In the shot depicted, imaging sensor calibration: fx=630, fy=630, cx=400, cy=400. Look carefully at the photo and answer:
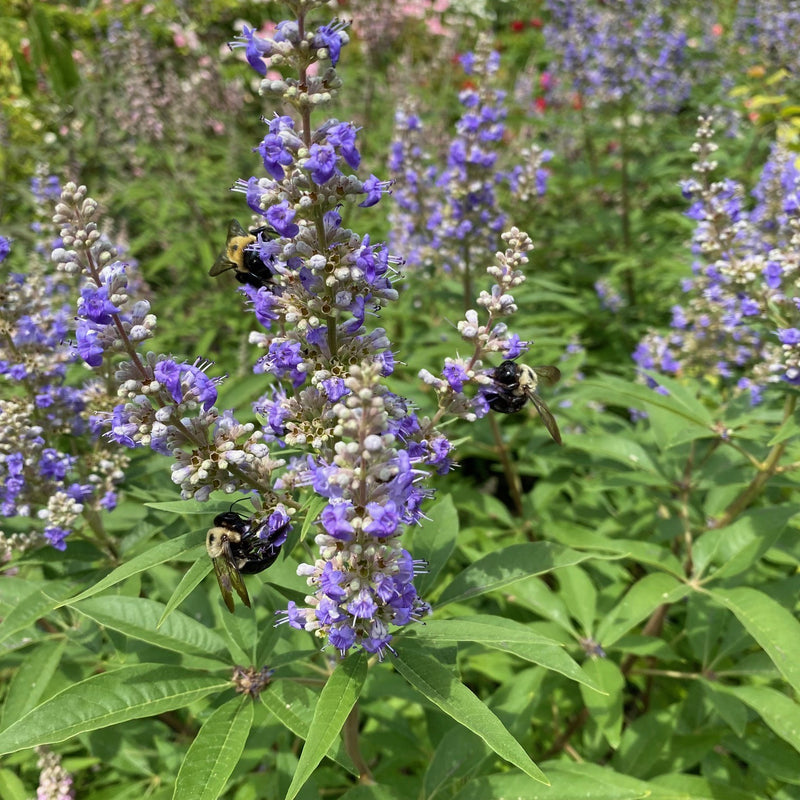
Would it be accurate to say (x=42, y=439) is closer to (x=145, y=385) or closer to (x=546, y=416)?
(x=145, y=385)

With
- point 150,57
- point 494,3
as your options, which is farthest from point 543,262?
point 494,3

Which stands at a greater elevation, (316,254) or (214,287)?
(316,254)

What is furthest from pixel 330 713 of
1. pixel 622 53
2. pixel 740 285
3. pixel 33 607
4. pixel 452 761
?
pixel 622 53

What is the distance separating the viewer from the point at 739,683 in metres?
4.11

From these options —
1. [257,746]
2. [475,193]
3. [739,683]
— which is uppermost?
[475,193]

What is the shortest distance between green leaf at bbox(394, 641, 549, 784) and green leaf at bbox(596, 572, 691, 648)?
1.35 metres

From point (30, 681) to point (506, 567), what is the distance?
2.30m

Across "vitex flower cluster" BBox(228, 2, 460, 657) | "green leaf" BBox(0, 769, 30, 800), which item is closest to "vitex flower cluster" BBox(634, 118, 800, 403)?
"vitex flower cluster" BBox(228, 2, 460, 657)

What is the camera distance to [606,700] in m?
3.45

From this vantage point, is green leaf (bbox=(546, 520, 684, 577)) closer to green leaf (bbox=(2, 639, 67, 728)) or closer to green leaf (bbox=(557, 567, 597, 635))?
green leaf (bbox=(557, 567, 597, 635))

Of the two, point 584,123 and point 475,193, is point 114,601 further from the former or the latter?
point 584,123

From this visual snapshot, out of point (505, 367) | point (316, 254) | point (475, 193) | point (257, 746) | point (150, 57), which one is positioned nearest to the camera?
point (316, 254)

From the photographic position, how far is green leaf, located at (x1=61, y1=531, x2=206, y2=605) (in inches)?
74.1

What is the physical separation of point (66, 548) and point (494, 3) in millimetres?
19283
